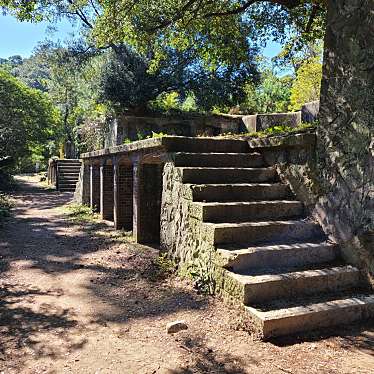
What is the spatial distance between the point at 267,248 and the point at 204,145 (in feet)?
7.18

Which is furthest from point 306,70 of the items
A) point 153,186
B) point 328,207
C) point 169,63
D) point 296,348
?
point 296,348

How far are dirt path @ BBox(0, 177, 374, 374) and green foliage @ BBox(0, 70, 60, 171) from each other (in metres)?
15.6

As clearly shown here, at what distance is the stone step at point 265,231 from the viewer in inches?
159

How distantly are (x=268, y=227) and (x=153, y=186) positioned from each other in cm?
310

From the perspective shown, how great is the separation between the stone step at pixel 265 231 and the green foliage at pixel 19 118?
17629 mm

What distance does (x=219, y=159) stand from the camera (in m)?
5.41

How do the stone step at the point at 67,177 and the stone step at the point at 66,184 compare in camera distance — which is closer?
the stone step at the point at 66,184

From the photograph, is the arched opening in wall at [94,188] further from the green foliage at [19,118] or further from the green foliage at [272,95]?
the green foliage at [272,95]

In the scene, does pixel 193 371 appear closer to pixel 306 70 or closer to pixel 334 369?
pixel 334 369

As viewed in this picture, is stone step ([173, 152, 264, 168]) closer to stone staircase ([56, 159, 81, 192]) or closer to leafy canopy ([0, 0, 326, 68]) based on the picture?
leafy canopy ([0, 0, 326, 68])

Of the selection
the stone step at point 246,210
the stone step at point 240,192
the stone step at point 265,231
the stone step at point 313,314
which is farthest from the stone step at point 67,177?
the stone step at point 313,314

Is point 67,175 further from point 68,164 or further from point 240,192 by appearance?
point 240,192

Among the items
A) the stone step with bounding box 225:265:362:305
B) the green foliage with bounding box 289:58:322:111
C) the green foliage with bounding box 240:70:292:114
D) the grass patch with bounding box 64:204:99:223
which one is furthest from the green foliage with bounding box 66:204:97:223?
the green foliage with bounding box 240:70:292:114

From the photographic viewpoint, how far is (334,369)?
107 inches
